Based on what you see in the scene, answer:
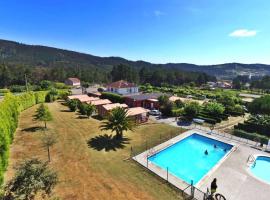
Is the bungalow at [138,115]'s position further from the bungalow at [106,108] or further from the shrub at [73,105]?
the shrub at [73,105]

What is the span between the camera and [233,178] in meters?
18.4

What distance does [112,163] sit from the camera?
20141 millimetres

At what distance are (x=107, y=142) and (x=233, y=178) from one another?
50.0ft

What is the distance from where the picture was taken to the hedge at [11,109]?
1600cm

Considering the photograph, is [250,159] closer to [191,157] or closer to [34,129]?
[191,157]

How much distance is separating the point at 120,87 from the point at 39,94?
2142 cm

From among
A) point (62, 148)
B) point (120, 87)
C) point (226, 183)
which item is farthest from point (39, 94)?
point (226, 183)

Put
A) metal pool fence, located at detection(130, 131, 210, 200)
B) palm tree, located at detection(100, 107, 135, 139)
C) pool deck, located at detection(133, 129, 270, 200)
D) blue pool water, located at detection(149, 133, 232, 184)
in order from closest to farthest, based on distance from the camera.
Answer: metal pool fence, located at detection(130, 131, 210, 200), pool deck, located at detection(133, 129, 270, 200), blue pool water, located at detection(149, 133, 232, 184), palm tree, located at detection(100, 107, 135, 139)

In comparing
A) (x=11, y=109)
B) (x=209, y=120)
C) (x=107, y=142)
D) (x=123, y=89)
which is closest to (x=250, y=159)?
(x=209, y=120)

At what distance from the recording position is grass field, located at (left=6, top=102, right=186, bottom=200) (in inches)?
602

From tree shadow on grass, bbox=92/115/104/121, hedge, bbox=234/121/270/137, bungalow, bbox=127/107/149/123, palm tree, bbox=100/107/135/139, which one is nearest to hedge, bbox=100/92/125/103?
tree shadow on grass, bbox=92/115/104/121

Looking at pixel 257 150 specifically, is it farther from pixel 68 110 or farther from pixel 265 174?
pixel 68 110

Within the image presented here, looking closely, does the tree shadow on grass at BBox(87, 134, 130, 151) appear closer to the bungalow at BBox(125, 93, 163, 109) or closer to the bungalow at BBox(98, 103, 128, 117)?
the bungalow at BBox(98, 103, 128, 117)

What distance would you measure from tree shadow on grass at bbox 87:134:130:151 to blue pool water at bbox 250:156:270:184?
15628 millimetres
